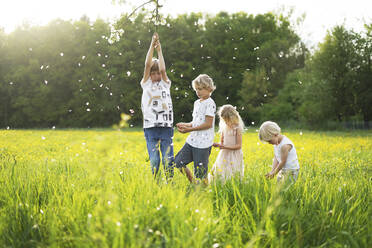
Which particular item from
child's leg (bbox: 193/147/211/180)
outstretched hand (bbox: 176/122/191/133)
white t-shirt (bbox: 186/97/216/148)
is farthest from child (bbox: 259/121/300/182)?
outstretched hand (bbox: 176/122/191/133)

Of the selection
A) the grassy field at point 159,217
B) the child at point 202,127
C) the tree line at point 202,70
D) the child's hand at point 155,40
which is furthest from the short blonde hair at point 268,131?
the tree line at point 202,70

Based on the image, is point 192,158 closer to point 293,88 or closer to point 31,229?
point 31,229

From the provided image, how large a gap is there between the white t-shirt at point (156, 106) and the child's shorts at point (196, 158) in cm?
58

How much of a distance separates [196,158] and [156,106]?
104 cm

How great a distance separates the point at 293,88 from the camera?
3569 cm

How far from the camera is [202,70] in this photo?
32.3 meters

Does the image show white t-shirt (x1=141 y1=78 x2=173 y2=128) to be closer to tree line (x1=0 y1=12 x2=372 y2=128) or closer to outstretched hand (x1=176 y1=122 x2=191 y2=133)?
outstretched hand (x1=176 y1=122 x2=191 y2=133)

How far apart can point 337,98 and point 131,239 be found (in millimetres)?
31347

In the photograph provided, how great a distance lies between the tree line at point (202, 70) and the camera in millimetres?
30047

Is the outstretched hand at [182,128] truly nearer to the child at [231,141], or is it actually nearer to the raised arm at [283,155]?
the child at [231,141]

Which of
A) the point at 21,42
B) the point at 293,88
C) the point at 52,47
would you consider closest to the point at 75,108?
the point at 52,47

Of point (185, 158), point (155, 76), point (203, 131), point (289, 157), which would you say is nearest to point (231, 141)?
point (203, 131)

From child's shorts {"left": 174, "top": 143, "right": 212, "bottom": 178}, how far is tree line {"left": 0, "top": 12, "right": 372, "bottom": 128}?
2103 centimetres

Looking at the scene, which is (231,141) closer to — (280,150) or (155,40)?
(280,150)
